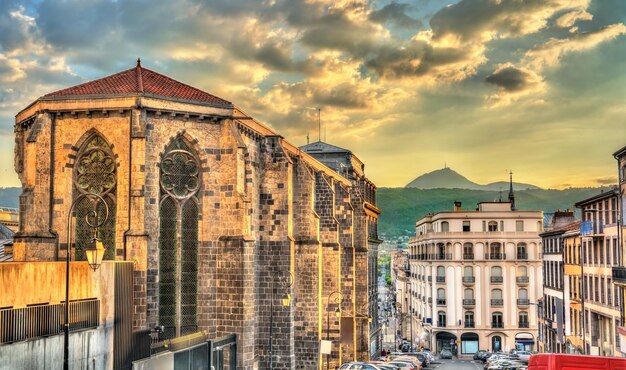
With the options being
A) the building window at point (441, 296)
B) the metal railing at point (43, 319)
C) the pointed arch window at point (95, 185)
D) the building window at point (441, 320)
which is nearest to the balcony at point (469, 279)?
the building window at point (441, 296)

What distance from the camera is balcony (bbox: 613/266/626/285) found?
156 feet

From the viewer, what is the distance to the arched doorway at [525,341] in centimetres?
9000

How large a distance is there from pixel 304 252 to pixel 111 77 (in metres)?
14.7

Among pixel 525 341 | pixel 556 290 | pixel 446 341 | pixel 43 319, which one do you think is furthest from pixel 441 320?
pixel 43 319

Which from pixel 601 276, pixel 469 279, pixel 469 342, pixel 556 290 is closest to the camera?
pixel 601 276

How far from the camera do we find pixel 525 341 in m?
90.1

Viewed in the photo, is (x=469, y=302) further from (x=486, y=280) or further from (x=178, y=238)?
(x=178, y=238)

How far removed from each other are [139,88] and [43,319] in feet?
48.4

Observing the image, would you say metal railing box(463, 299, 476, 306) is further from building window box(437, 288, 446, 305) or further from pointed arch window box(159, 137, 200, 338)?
pointed arch window box(159, 137, 200, 338)

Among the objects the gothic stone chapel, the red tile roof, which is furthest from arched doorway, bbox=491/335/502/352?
the red tile roof

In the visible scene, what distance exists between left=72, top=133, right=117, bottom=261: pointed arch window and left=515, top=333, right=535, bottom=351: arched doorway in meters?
67.7

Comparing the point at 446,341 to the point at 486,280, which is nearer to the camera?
the point at 486,280

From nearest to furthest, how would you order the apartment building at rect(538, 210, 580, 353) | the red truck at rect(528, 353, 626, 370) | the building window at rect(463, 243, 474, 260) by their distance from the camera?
the red truck at rect(528, 353, 626, 370)
the apartment building at rect(538, 210, 580, 353)
the building window at rect(463, 243, 474, 260)

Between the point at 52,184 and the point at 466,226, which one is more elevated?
the point at 52,184
